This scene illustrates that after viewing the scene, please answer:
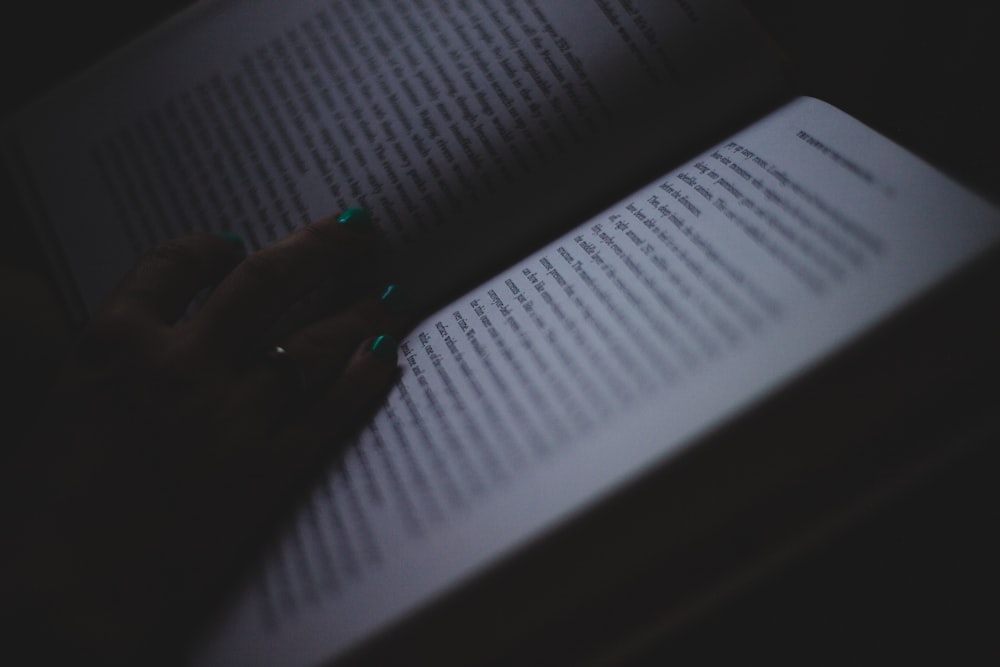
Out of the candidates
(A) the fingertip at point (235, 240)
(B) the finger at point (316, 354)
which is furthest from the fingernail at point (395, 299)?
(A) the fingertip at point (235, 240)

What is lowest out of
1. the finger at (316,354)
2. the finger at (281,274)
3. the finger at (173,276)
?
the finger at (316,354)

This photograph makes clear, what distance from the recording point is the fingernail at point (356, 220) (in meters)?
0.53

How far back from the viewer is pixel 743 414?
0.37 m

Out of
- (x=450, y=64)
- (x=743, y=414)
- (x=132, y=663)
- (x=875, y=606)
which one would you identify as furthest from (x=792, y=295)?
(x=132, y=663)

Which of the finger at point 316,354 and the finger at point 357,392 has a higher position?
the finger at point 316,354

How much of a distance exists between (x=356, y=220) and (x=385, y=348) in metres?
0.11

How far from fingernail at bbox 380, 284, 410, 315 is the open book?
0.01 m

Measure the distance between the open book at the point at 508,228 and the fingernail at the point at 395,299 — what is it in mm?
11

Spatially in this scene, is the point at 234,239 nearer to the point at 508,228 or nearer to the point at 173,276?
the point at 173,276

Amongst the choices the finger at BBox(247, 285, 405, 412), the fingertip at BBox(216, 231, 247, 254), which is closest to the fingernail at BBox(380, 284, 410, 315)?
the finger at BBox(247, 285, 405, 412)

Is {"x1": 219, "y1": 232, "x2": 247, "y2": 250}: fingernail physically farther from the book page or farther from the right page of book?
the right page of book

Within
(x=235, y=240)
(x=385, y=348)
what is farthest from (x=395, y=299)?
(x=235, y=240)

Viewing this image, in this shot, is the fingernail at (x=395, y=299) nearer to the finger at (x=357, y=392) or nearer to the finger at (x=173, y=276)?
the finger at (x=357, y=392)

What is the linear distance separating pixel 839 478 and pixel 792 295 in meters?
0.12
